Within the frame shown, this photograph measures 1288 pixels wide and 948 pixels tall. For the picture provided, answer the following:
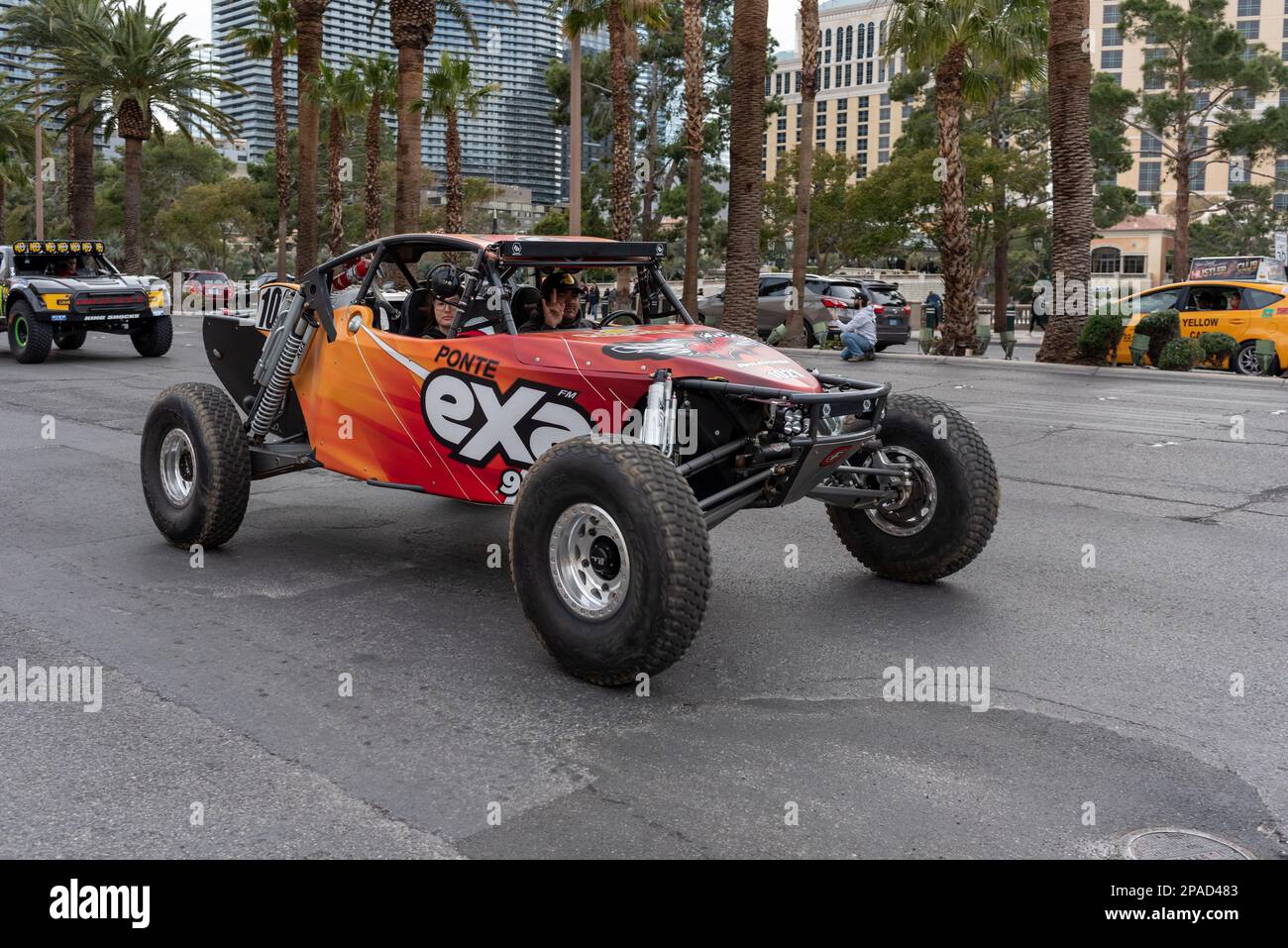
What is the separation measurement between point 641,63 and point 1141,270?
6098 cm

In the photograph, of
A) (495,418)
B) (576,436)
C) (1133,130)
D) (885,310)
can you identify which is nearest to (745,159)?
(885,310)

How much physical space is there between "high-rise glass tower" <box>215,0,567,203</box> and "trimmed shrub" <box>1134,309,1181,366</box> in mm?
35814

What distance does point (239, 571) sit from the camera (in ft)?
23.9

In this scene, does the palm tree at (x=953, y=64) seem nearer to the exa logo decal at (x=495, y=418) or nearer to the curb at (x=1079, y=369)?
the curb at (x=1079, y=369)

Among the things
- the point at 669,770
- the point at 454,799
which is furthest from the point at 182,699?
the point at 669,770

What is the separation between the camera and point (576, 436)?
5.77m

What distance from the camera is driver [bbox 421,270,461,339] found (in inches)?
263

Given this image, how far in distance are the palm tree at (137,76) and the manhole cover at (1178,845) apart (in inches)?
1767

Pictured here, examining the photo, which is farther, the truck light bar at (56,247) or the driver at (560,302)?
the truck light bar at (56,247)

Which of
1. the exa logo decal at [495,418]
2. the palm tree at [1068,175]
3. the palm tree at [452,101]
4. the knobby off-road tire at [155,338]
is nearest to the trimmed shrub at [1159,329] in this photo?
the palm tree at [1068,175]

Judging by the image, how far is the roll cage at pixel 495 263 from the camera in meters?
6.58

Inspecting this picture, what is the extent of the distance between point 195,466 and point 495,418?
2.21m
